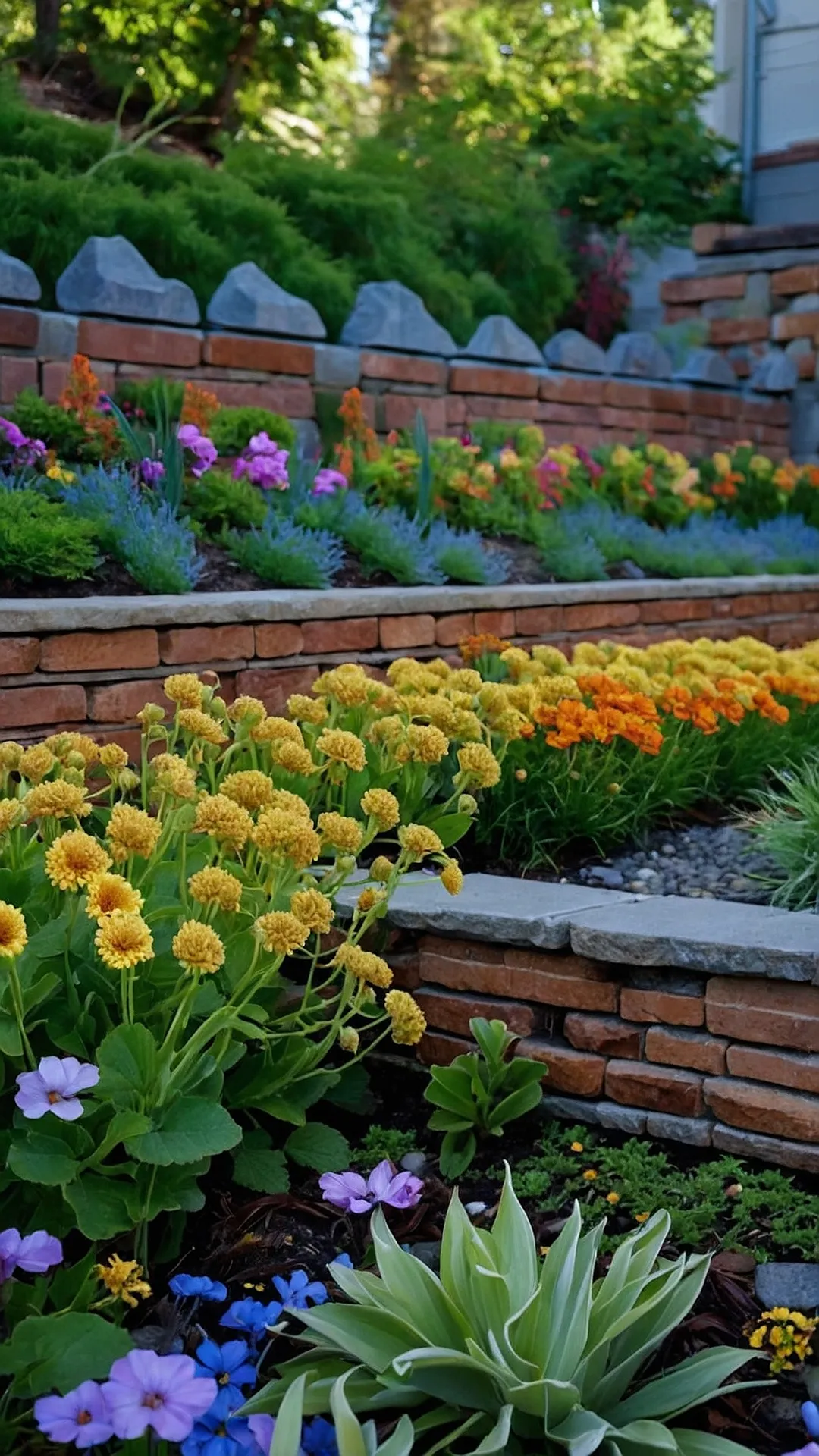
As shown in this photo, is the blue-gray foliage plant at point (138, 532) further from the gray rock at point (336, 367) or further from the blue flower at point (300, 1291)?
the blue flower at point (300, 1291)

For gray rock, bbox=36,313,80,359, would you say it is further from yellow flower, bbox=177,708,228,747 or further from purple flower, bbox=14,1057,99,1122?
purple flower, bbox=14,1057,99,1122

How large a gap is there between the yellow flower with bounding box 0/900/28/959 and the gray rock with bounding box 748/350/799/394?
7.58 meters

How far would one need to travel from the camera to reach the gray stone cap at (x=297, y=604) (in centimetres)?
332

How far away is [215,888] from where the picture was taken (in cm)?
182

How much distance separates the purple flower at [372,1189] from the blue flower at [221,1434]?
1.35 ft

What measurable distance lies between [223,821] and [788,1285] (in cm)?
99

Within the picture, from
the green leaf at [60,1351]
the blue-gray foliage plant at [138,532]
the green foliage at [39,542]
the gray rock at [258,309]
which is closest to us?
the green leaf at [60,1351]

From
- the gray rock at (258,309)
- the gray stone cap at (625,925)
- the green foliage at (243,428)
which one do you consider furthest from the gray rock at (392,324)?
the gray stone cap at (625,925)

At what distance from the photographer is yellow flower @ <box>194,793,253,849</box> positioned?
6.26ft

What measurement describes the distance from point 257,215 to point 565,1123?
15.5 ft

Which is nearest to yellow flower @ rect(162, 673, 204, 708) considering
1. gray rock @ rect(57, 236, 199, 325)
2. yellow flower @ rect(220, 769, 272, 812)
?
yellow flower @ rect(220, 769, 272, 812)

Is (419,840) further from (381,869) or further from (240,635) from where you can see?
(240,635)

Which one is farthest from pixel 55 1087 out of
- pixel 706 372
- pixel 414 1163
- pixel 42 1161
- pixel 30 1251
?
pixel 706 372

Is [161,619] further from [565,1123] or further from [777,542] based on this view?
[777,542]
